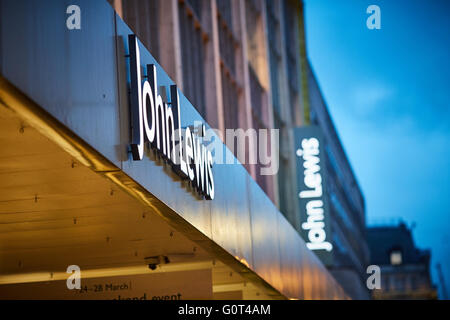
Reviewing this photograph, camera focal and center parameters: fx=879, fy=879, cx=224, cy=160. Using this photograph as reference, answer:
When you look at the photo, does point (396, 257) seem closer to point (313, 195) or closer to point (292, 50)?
point (292, 50)

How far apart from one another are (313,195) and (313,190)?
0.19 metres

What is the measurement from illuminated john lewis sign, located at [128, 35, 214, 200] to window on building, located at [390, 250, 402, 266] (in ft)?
280

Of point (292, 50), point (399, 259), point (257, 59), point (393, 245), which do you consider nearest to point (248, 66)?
point (257, 59)

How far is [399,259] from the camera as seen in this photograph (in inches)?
3713

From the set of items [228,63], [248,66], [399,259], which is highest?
[399,259]

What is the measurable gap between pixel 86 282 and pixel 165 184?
15.7 feet

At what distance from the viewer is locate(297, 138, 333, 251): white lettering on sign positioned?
2992 centimetres

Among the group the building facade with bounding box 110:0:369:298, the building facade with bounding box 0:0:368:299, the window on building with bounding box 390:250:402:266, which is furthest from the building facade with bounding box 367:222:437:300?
the building facade with bounding box 0:0:368:299

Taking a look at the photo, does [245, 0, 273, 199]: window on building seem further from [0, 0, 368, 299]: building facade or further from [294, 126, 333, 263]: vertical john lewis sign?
[294, 126, 333, 263]: vertical john lewis sign

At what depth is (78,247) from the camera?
37.9 feet

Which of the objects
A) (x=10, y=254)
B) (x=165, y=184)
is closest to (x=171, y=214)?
(x=165, y=184)

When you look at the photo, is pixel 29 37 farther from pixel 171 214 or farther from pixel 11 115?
pixel 171 214

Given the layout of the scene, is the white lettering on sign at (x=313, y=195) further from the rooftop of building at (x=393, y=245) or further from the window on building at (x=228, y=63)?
the rooftop of building at (x=393, y=245)
